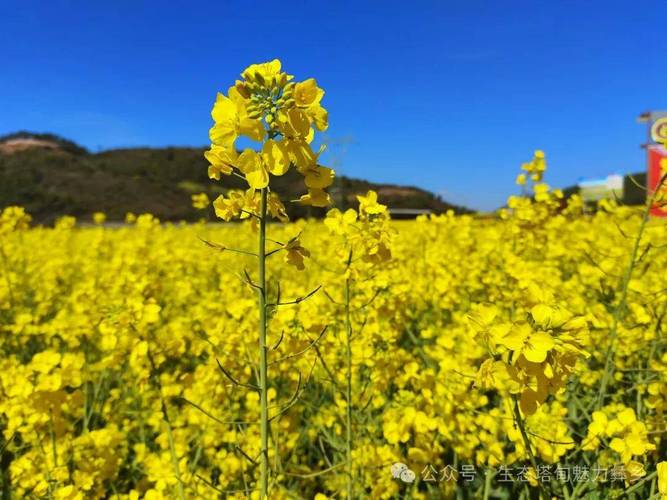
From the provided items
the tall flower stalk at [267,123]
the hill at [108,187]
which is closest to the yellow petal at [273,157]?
the tall flower stalk at [267,123]

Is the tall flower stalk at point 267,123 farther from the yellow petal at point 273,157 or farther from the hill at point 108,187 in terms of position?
the hill at point 108,187

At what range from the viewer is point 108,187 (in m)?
25.2

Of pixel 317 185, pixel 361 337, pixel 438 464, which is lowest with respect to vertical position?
pixel 438 464

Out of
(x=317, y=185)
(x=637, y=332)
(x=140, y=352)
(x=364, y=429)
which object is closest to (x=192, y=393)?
Result: (x=140, y=352)

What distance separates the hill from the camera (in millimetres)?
22547

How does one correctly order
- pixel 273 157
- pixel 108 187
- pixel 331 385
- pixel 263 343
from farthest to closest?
pixel 108 187
pixel 331 385
pixel 263 343
pixel 273 157

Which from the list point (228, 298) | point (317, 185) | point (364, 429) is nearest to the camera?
point (317, 185)

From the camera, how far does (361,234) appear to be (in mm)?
2143

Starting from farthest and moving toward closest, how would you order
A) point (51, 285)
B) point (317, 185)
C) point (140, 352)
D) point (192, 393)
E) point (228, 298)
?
point (51, 285)
point (228, 298)
point (192, 393)
point (140, 352)
point (317, 185)

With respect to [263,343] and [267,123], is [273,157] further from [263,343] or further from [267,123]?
[263,343]

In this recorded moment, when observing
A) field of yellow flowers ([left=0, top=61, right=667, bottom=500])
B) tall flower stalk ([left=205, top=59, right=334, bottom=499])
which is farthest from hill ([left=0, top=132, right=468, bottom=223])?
tall flower stalk ([left=205, top=59, right=334, bottom=499])

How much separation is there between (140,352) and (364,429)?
115cm

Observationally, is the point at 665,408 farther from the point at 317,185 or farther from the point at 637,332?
the point at 317,185

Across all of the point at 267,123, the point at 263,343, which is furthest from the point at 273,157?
the point at 263,343
